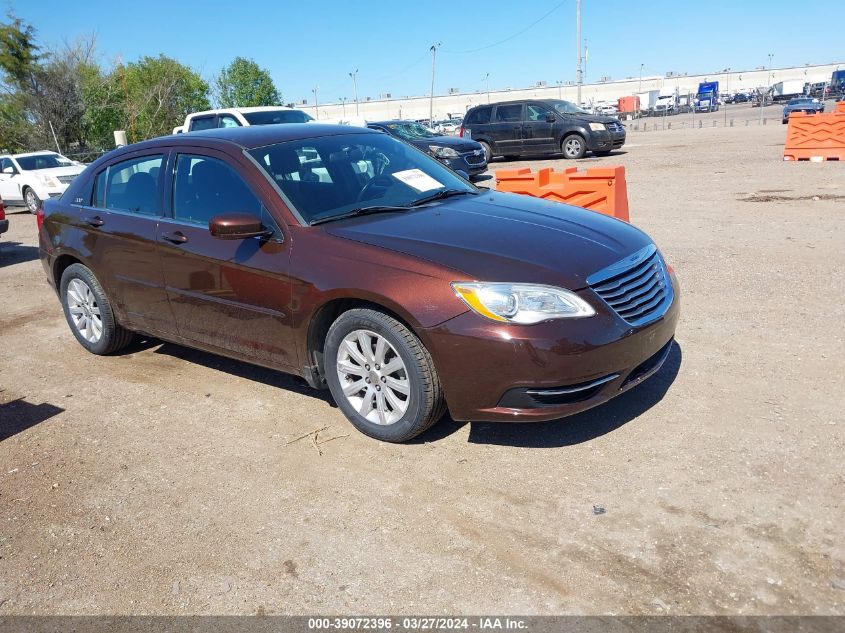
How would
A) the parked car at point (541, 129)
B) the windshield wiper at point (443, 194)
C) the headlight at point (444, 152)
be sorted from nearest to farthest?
the windshield wiper at point (443, 194), the headlight at point (444, 152), the parked car at point (541, 129)

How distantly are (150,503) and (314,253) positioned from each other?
1.53m

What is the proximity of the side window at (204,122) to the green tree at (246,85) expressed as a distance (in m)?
56.2

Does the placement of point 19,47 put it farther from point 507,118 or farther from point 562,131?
point 562,131

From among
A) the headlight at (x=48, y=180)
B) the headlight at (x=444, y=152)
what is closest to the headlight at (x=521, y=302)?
the headlight at (x=444, y=152)

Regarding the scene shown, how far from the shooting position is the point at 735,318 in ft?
18.7

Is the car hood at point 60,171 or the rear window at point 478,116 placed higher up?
the rear window at point 478,116

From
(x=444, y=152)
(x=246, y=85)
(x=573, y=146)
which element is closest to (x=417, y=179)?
(x=444, y=152)

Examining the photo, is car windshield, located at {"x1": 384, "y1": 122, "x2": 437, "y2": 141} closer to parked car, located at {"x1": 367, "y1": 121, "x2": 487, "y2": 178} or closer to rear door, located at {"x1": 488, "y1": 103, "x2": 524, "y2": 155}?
parked car, located at {"x1": 367, "y1": 121, "x2": 487, "y2": 178}

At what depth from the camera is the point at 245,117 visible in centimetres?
1445

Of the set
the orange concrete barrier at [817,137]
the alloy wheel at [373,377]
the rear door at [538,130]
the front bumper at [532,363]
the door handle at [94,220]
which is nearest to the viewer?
the front bumper at [532,363]

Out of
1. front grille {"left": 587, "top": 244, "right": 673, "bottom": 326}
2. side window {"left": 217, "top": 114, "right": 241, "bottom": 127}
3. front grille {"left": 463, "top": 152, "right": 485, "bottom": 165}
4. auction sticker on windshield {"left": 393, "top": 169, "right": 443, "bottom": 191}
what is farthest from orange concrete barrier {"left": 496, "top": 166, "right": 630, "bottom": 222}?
front grille {"left": 463, "top": 152, "right": 485, "bottom": 165}

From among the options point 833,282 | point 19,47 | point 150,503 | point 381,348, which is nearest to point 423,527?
point 381,348

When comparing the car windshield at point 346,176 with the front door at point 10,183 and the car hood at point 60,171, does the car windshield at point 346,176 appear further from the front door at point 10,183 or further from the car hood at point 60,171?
the front door at point 10,183

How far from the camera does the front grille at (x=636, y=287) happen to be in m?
3.67
